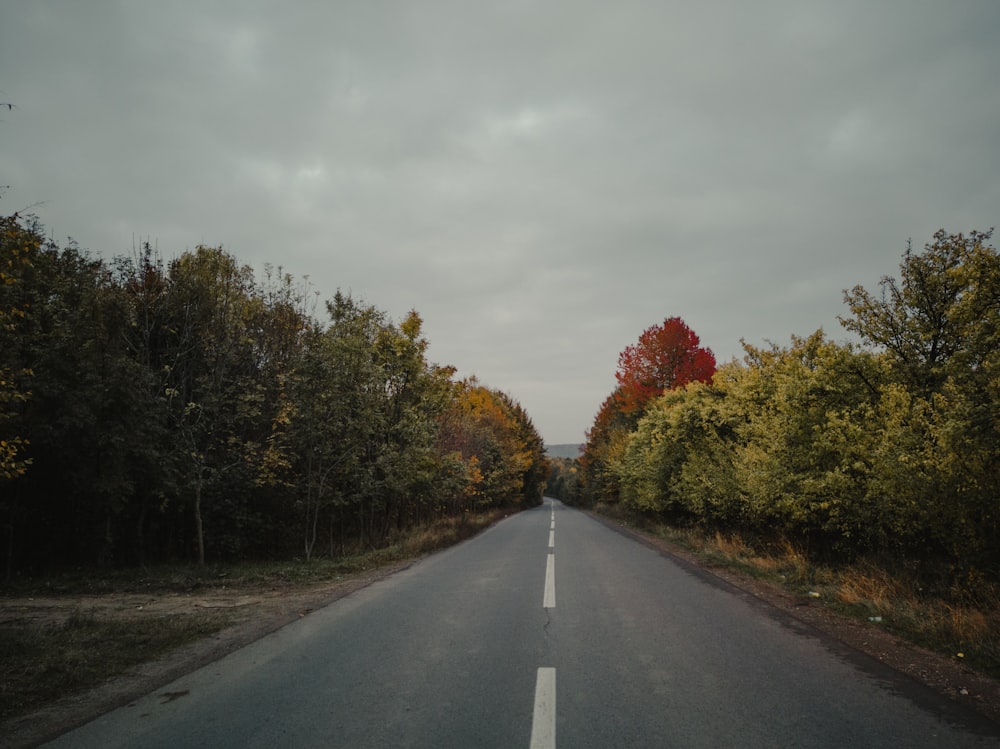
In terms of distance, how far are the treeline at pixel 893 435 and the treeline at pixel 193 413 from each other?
10884 mm

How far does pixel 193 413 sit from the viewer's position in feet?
48.3

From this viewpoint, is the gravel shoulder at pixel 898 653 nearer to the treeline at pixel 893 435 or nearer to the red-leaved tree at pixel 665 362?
the treeline at pixel 893 435

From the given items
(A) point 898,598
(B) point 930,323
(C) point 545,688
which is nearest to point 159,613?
(C) point 545,688

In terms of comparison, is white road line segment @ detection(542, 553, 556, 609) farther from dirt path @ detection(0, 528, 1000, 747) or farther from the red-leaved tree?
the red-leaved tree

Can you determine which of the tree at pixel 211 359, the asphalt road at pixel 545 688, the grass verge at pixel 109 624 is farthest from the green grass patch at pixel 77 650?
the tree at pixel 211 359

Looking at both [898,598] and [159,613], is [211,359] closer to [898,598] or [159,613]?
[159,613]

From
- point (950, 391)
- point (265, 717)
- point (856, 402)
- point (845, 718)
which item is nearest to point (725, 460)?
point (856, 402)

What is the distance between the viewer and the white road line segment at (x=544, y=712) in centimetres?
345

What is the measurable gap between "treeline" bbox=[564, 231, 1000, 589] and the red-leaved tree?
45.7 ft

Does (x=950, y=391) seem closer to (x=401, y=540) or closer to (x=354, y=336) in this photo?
(x=354, y=336)

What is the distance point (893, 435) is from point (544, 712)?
770cm

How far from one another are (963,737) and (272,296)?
59.9ft

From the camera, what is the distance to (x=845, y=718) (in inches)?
149

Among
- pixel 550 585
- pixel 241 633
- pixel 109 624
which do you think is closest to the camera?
pixel 241 633
